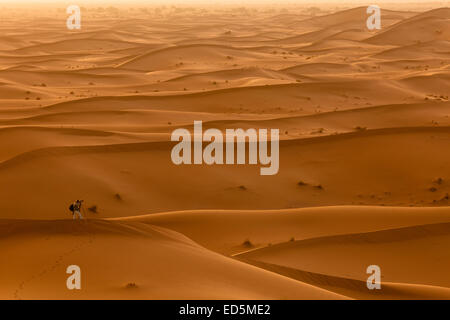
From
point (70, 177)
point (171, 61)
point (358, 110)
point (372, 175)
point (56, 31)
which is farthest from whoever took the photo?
point (56, 31)

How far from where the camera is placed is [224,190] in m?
10.0

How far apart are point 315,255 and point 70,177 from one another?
430 centimetres

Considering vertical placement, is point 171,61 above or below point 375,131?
above

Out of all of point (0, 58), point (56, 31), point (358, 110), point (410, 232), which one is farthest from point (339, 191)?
point (56, 31)

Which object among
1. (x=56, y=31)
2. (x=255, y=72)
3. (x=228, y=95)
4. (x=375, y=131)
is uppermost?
(x=56, y=31)

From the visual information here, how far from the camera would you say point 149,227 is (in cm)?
660

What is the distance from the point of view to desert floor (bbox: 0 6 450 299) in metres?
5.68

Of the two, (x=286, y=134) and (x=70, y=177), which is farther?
(x=286, y=134)

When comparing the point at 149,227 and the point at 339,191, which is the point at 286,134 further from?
the point at 149,227

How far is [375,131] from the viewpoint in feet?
40.8

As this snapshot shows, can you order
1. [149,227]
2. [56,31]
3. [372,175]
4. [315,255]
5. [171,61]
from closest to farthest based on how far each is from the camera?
[149,227]
[315,255]
[372,175]
[171,61]
[56,31]

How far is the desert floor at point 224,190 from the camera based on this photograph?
18.6ft

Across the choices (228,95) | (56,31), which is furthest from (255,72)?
(56,31)

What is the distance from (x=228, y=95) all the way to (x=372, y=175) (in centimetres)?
789
